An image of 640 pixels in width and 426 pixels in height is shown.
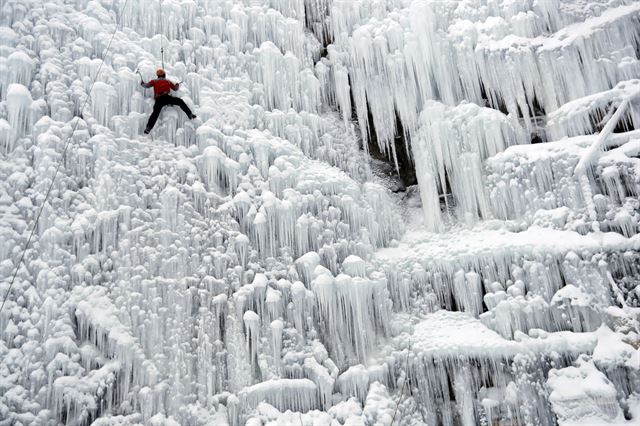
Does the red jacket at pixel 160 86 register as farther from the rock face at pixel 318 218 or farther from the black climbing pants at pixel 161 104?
the rock face at pixel 318 218

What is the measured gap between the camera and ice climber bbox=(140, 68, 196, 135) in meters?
5.80

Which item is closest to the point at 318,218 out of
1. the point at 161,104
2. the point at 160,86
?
the point at 161,104

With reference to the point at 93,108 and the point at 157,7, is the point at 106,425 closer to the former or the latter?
the point at 93,108

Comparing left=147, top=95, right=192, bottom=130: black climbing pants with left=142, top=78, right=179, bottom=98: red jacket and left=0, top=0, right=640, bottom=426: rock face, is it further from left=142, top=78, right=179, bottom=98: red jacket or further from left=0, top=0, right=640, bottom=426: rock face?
left=0, top=0, right=640, bottom=426: rock face

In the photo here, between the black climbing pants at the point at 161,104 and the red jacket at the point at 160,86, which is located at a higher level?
the red jacket at the point at 160,86

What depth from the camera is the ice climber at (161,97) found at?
19.0 ft

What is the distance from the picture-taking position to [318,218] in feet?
20.0

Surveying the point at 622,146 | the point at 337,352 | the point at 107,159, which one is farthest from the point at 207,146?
the point at 622,146

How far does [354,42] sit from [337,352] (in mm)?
4402

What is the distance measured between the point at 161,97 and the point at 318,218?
2.27 meters

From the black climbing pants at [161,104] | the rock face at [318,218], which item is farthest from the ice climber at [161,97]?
the rock face at [318,218]

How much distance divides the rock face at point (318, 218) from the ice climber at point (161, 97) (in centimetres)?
18

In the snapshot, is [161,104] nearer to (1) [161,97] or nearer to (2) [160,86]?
(1) [161,97]

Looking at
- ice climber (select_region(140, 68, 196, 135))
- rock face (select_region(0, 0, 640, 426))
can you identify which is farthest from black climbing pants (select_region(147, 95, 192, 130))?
rock face (select_region(0, 0, 640, 426))
